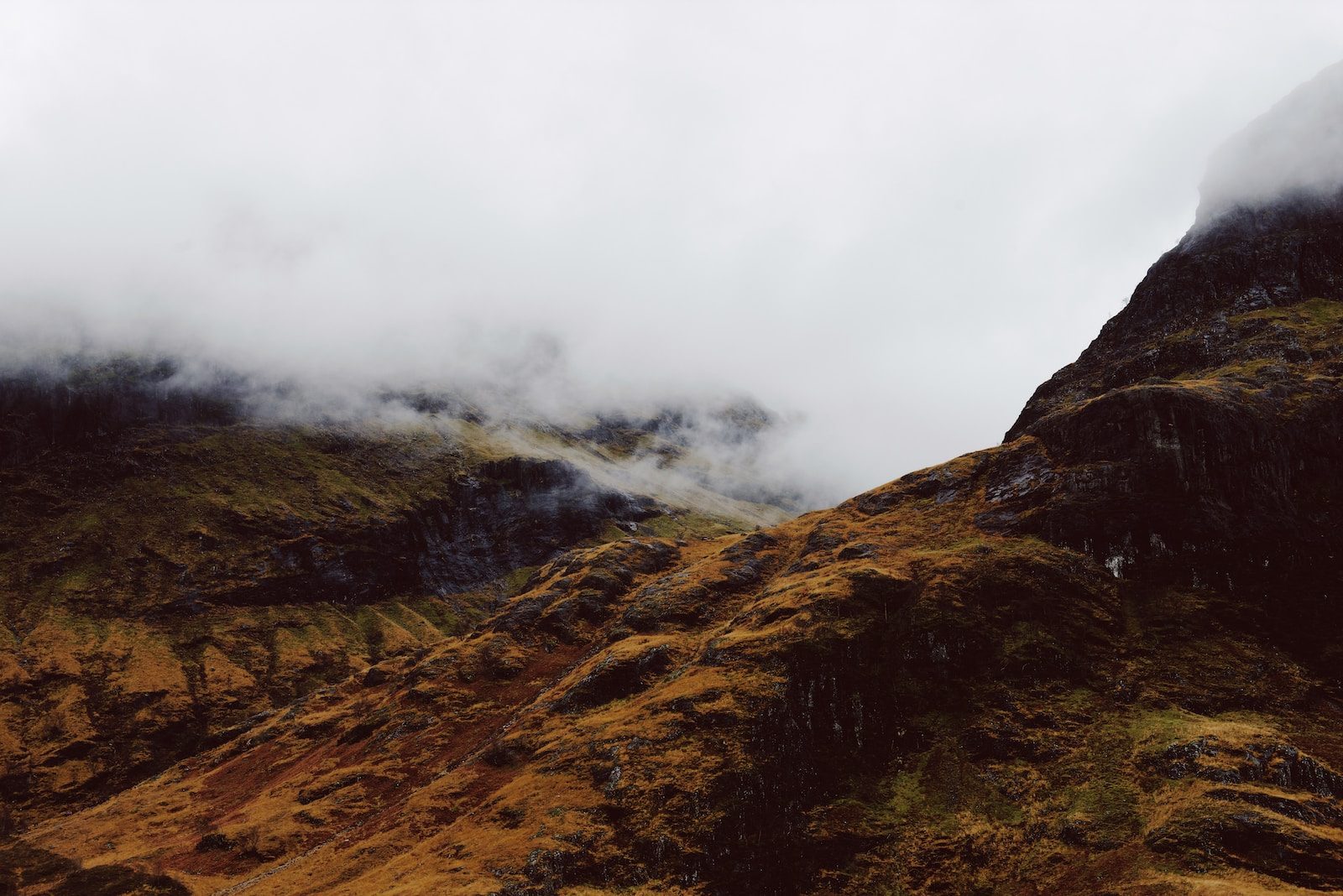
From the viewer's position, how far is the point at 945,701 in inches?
2726

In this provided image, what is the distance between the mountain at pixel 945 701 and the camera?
55281 mm

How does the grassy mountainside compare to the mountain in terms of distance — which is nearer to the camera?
the grassy mountainside

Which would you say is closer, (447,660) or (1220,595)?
(1220,595)

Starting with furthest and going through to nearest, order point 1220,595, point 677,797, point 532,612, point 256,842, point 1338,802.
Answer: point 532,612
point 256,842
point 1220,595
point 677,797
point 1338,802

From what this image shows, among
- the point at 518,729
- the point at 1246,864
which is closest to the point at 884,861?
the point at 1246,864


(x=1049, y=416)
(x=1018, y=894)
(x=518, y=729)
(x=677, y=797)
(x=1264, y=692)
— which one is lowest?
(x=1018, y=894)

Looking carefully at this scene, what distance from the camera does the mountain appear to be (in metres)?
55.3

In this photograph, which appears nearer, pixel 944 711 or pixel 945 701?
pixel 944 711

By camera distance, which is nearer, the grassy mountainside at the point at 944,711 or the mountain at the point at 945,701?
the grassy mountainside at the point at 944,711

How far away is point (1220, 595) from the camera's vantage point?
71438mm

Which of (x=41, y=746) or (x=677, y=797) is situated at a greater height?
(x=41, y=746)

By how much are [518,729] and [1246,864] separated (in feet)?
219

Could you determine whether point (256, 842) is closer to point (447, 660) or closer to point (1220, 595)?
point (447, 660)

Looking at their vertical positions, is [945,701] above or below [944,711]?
above
